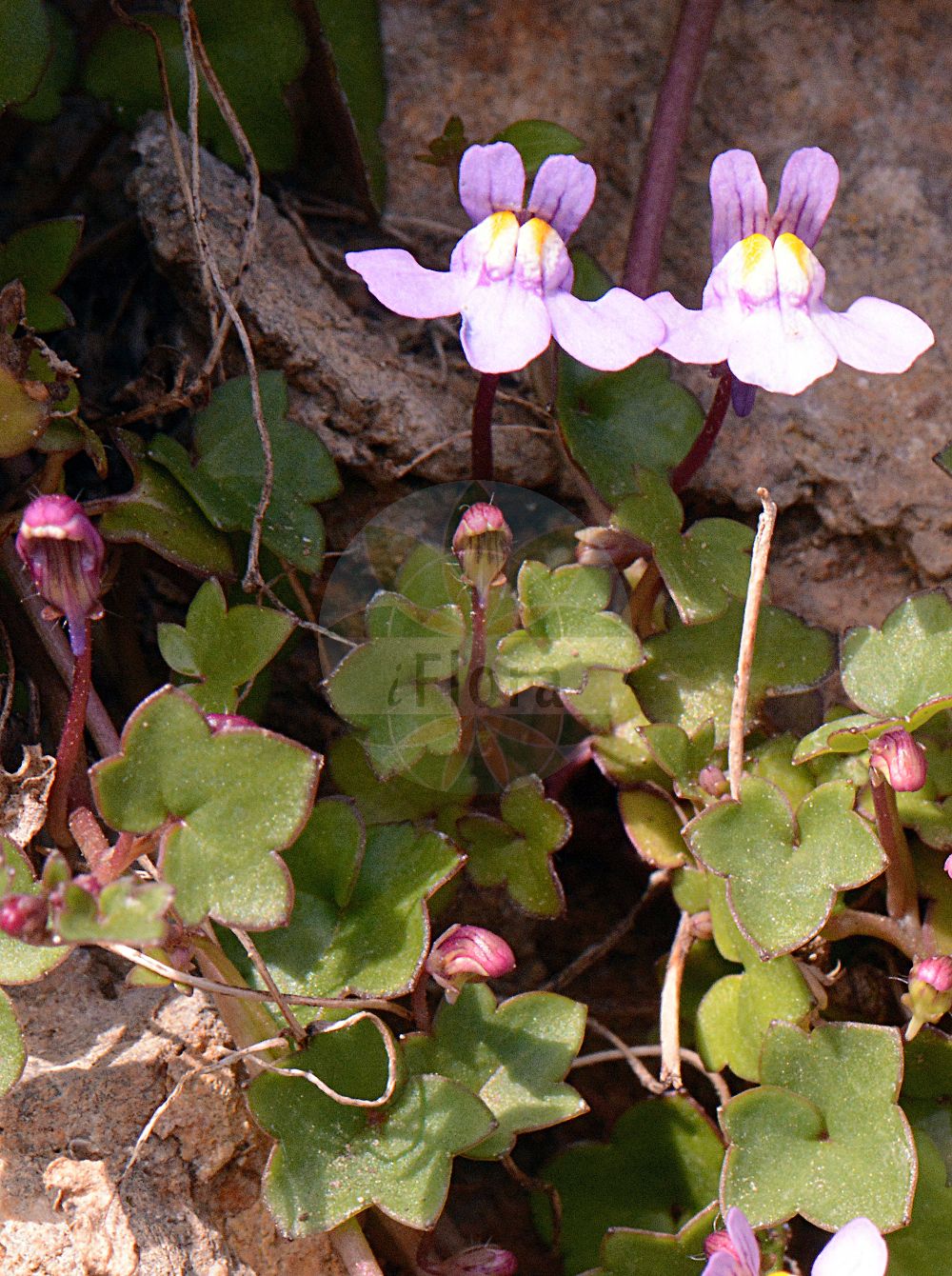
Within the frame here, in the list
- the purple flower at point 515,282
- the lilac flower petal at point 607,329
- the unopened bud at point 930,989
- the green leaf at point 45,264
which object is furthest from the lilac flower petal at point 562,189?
the unopened bud at point 930,989

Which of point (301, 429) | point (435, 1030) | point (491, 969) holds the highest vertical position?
point (301, 429)

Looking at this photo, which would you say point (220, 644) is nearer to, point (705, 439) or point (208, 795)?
point (208, 795)

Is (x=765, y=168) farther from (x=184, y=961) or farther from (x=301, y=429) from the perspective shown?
(x=184, y=961)

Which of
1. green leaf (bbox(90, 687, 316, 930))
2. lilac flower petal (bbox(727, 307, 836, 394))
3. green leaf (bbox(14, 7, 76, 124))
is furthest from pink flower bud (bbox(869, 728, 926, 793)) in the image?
green leaf (bbox(14, 7, 76, 124))

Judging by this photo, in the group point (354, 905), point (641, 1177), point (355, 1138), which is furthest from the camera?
point (641, 1177)

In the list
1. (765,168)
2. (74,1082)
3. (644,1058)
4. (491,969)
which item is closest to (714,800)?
(491,969)

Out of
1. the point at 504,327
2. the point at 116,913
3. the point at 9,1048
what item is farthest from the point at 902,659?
the point at 9,1048

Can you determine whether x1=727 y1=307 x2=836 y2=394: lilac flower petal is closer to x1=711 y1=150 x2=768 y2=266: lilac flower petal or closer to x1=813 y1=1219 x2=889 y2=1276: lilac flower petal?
x1=711 y1=150 x2=768 y2=266: lilac flower petal
